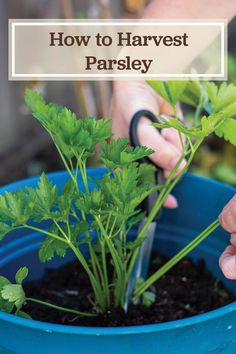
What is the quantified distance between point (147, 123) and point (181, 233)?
0.67ft

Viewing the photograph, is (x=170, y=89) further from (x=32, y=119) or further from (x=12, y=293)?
(x=32, y=119)

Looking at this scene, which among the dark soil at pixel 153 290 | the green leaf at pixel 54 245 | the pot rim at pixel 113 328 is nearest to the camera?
the pot rim at pixel 113 328

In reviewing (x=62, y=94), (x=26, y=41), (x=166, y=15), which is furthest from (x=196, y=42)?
(x=62, y=94)

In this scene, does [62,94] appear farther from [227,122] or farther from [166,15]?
[227,122]

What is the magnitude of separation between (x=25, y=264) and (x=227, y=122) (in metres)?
0.43

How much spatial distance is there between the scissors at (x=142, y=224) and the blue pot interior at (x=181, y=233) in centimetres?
6

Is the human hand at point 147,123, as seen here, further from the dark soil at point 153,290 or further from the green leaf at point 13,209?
the green leaf at point 13,209

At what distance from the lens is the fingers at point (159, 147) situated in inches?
35.1

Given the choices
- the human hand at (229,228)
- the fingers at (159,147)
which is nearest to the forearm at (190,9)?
the fingers at (159,147)

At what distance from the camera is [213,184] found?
94 cm

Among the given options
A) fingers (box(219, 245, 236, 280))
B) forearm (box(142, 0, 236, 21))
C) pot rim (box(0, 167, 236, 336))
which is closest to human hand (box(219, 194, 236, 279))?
fingers (box(219, 245, 236, 280))

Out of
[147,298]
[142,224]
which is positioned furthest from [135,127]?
[147,298]

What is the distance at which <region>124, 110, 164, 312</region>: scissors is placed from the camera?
88 cm

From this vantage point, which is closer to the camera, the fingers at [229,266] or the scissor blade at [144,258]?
the fingers at [229,266]
